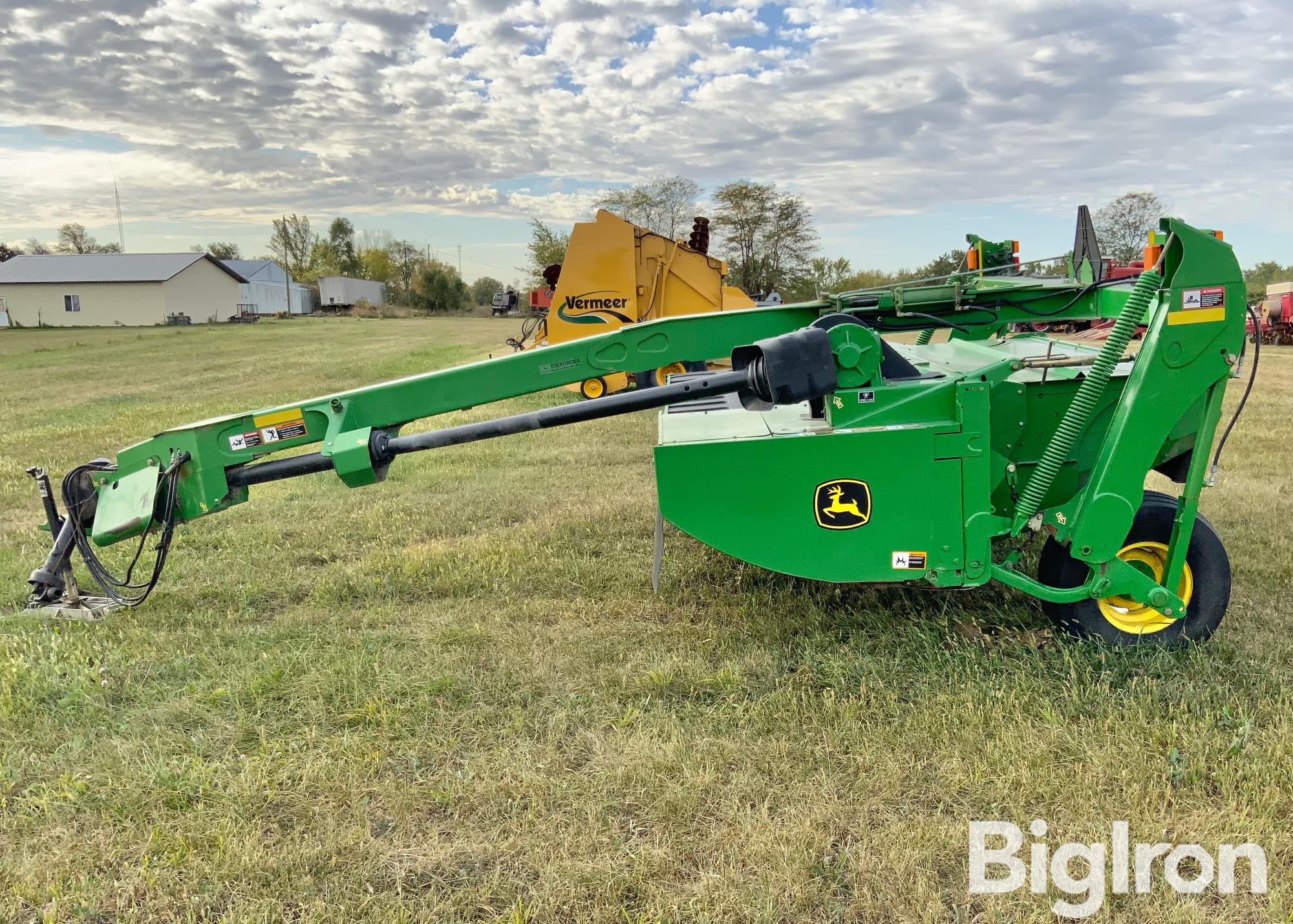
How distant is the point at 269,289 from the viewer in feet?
242

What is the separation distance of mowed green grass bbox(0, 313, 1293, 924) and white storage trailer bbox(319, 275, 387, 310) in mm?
73408

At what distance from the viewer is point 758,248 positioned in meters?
37.1

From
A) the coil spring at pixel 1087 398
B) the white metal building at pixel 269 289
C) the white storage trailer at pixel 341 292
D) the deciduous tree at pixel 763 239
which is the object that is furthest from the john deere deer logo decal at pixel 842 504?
the white storage trailer at pixel 341 292

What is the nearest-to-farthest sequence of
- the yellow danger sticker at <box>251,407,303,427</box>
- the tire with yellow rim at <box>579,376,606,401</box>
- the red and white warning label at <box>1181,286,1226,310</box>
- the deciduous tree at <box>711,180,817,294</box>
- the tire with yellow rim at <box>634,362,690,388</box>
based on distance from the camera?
1. the red and white warning label at <box>1181,286,1226,310</box>
2. the yellow danger sticker at <box>251,407,303,427</box>
3. the tire with yellow rim at <box>634,362,690,388</box>
4. the tire with yellow rim at <box>579,376,606,401</box>
5. the deciduous tree at <box>711,180,817,294</box>

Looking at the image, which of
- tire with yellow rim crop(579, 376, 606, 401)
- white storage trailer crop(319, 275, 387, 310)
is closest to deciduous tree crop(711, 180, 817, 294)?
tire with yellow rim crop(579, 376, 606, 401)

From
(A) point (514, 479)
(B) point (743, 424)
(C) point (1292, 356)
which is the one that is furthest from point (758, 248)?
(B) point (743, 424)

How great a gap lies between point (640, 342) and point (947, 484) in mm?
1449

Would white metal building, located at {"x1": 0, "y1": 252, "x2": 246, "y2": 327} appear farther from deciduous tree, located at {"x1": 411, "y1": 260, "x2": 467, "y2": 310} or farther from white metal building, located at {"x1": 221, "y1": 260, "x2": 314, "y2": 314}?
deciduous tree, located at {"x1": 411, "y1": 260, "x2": 467, "y2": 310}

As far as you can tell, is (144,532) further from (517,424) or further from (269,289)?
(269,289)

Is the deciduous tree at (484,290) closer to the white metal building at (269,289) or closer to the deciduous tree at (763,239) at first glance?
the white metal building at (269,289)

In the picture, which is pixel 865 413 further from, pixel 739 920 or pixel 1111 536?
pixel 739 920

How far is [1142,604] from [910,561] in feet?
3.56
